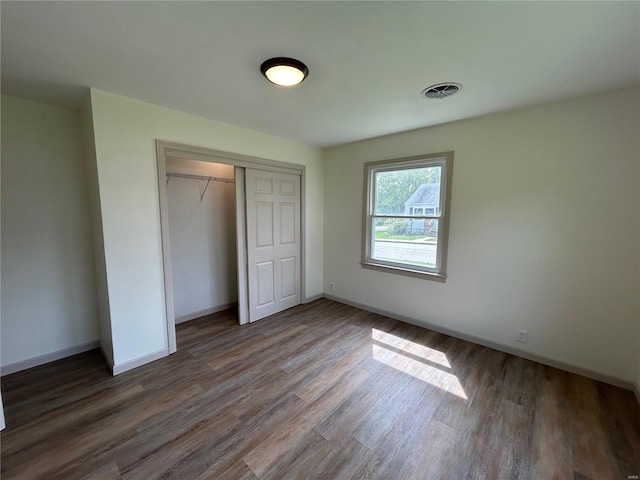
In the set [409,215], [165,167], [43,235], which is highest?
[165,167]

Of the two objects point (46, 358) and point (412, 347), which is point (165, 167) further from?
point (412, 347)

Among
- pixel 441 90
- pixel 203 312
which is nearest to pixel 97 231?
pixel 203 312

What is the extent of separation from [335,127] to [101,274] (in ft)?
9.67

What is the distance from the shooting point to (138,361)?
2488 mm

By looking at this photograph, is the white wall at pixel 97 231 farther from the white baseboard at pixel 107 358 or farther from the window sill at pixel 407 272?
the window sill at pixel 407 272

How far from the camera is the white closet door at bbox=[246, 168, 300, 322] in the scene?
3373 mm

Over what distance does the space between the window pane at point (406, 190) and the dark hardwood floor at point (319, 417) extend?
1.75 metres

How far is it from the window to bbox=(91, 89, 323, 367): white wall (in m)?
2.32

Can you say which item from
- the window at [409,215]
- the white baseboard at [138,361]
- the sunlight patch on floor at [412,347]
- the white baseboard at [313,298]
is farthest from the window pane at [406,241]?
the white baseboard at [138,361]

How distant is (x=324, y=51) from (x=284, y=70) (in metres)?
0.30

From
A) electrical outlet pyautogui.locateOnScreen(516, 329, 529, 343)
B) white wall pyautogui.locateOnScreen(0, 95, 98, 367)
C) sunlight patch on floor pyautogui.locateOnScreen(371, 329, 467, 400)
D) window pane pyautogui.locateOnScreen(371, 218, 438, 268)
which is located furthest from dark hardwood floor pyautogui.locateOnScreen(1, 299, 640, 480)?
window pane pyautogui.locateOnScreen(371, 218, 438, 268)

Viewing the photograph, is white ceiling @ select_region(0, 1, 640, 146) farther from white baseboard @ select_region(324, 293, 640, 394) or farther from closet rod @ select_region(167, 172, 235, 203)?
white baseboard @ select_region(324, 293, 640, 394)

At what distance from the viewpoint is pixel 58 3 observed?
4.02ft

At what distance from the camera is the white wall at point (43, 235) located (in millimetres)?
2299
